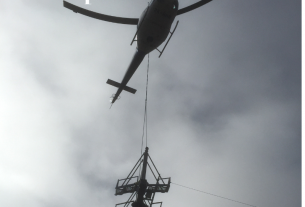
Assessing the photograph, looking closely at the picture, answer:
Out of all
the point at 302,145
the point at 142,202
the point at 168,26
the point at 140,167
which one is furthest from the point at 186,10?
the point at 142,202

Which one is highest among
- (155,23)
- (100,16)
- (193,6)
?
(193,6)

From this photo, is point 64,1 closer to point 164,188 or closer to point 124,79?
point 124,79

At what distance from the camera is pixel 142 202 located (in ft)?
39.2

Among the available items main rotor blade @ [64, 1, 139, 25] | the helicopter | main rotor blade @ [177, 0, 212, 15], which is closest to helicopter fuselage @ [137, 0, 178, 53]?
the helicopter

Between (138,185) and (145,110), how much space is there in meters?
4.80

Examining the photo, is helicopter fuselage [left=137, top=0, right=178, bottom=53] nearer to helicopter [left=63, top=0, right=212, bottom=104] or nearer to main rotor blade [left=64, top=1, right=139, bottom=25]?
helicopter [left=63, top=0, right=212, bottom=104]

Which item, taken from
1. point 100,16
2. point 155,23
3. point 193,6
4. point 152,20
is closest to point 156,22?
point 155,23

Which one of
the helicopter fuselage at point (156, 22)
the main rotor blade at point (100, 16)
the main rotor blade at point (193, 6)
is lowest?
the helicopter fuselage at point (156, 22)

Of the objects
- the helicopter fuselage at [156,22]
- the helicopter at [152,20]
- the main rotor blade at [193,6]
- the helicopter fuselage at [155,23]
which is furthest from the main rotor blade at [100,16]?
the main rotor blade at [193,6]

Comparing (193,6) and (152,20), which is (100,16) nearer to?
(152,20)

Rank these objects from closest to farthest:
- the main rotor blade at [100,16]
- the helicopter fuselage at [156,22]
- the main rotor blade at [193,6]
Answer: the helicopter fuselage at [156,22] → the main rotor blade at [100,16] → the main rotor blade at [193,6]

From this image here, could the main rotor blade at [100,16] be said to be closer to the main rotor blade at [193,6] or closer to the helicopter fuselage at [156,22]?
the helicopter fuselage at [156,22]

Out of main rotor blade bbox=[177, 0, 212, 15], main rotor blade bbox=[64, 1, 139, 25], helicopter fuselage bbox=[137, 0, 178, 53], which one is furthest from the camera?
main rotor blade bbox=[177, 0, 212, 15]

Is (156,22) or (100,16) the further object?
(100,16)
